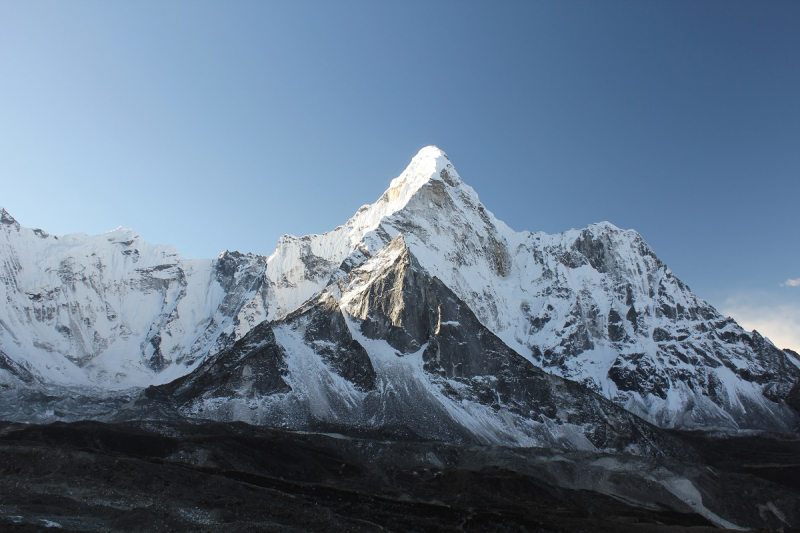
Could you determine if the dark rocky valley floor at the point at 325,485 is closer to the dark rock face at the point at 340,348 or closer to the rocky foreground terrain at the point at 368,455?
the rocky foreground terrain at the point at 368,455

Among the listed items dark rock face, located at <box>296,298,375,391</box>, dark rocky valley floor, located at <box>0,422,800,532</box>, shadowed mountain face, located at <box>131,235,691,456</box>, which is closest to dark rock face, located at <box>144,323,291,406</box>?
shadowed mountain face, located at <box>131,235,691,456</box>

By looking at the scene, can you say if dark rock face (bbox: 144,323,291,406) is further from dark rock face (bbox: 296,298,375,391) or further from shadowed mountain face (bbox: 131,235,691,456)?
dark rock face (bbox: 296,298,375,391)

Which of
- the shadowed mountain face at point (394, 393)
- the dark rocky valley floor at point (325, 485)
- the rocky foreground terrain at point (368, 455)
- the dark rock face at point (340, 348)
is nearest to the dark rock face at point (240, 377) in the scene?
the shadowed mountain face at point (394, 393)

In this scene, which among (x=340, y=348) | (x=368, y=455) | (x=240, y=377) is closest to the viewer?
(x=368, y=455)

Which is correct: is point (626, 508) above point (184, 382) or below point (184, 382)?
below

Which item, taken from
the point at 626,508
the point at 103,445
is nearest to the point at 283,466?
the point at 103,445

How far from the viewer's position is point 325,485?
290ft

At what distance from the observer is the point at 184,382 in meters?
184

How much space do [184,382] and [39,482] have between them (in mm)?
125798

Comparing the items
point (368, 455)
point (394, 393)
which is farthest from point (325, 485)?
point (394, 393)

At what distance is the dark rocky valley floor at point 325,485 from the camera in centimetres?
5788

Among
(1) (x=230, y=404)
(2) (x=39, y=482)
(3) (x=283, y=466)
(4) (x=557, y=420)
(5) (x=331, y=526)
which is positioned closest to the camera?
(5) (x=331, y=526)

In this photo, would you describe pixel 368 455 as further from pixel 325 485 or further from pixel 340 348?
pixel 340 348

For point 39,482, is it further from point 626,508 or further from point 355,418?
point 355,418
